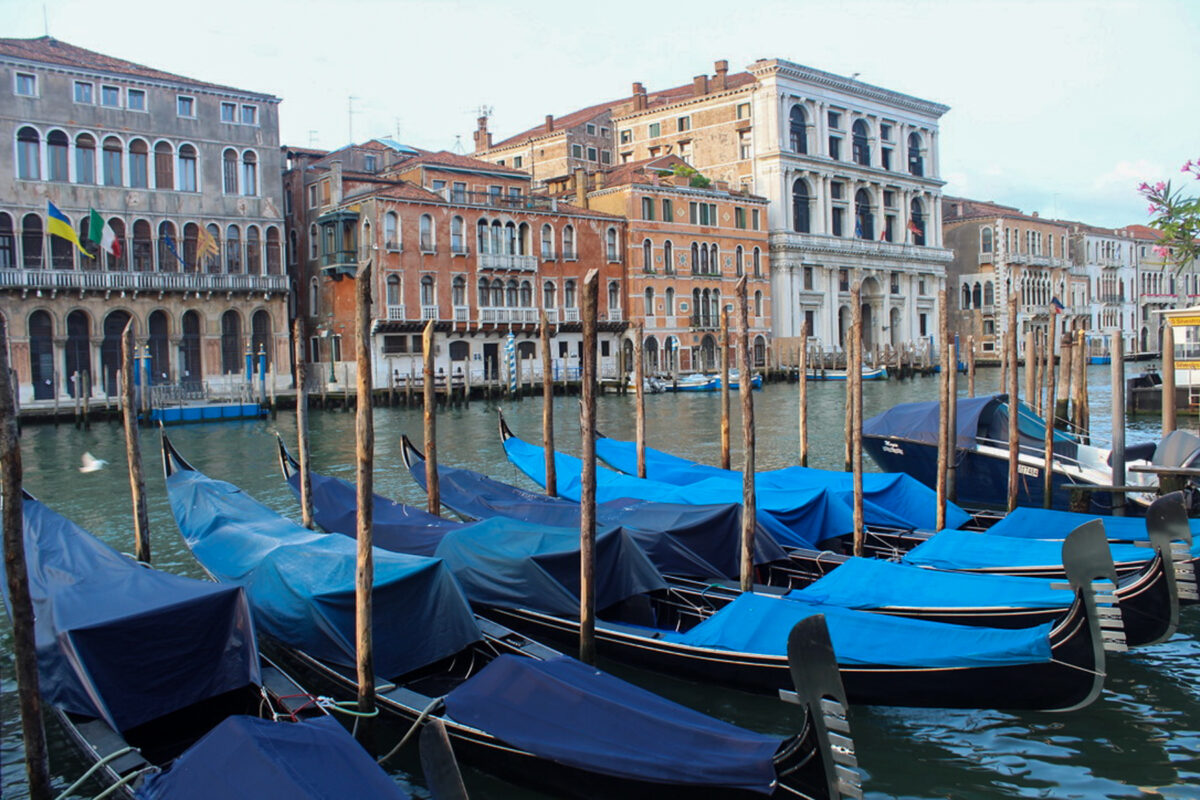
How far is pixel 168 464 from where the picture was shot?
31.8 feet

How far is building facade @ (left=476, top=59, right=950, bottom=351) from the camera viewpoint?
3900 centimetres

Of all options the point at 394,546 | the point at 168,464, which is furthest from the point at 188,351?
the point at 394,546

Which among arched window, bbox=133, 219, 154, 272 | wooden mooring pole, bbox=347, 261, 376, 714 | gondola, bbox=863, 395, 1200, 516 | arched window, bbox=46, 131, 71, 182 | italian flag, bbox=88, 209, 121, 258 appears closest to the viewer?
wooden mooring pole, bbox=347, 261, 376, 714

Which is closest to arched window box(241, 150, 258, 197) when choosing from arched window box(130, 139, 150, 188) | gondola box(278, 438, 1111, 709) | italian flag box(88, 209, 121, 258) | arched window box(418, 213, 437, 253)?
arched window box(130, 139, 150, 188)

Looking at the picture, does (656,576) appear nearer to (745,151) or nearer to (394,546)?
(394,546)

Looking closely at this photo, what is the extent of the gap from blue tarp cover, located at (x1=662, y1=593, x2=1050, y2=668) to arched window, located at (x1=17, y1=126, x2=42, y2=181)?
2424 cm

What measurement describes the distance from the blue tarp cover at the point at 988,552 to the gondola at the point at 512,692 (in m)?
3.05

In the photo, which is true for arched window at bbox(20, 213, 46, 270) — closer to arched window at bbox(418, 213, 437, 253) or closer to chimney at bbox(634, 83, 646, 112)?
arched window at bbox(418, 213, 437, 253)

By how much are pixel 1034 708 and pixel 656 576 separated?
230 centimetres

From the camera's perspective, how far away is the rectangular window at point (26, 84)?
79.1ft

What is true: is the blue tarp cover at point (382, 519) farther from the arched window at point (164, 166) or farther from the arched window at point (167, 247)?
the arched window at point (164, 166)

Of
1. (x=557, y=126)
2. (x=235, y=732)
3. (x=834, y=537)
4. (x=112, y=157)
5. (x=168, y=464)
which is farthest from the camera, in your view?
(x=557, y=126)

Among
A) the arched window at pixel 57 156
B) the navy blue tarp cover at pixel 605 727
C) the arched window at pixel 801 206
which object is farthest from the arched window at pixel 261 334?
the navy blue tarp cover at pixel 605 727

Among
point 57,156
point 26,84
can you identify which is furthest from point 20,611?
point 26,84
